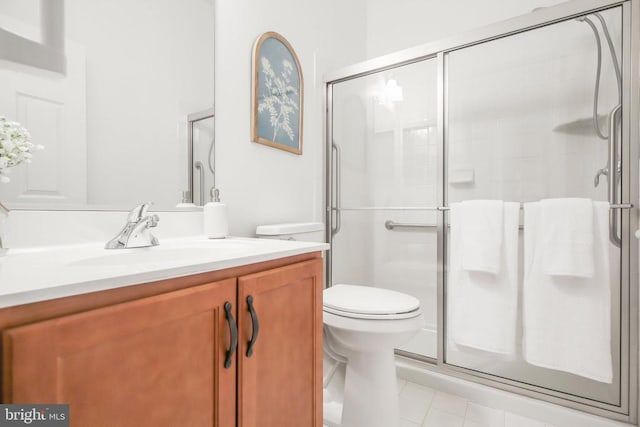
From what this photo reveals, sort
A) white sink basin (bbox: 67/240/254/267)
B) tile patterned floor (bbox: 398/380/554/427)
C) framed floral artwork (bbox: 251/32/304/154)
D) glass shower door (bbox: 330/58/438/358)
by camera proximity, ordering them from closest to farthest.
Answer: white sink basin (bbox: 67/240/254/267) → tile patterned floor (bbox: 398/380/554/427) → framed floral artwork (bbox: 251/32/304/154) → glass shower door (bbox: 330/58/438/358)

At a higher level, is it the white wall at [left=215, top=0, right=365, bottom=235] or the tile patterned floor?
the white wall at [left=215, top=0, right=365, bottom=235]

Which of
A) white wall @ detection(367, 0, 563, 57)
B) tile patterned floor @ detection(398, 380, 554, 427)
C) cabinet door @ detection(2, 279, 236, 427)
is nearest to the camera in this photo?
cabinet door @ detection(2, 279, 236, 427)

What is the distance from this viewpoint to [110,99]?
102cm

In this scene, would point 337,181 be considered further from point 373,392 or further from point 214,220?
point 373,392

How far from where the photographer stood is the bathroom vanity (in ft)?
1.46

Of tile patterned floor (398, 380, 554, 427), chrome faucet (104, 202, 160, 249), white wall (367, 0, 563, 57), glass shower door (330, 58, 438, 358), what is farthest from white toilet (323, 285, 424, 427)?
white wall (367, 0, 563, 57)

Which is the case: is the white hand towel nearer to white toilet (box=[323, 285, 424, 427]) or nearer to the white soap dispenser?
white toilet (box=[323, 285, 424, 427])

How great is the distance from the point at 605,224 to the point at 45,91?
1.91m

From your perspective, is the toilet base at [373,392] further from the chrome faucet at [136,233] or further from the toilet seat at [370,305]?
the chrome faucet at [136,233]

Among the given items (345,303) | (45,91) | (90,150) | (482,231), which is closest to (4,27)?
(45,91)

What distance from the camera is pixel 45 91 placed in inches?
35.0

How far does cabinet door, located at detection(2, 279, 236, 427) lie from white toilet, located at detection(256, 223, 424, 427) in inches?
25.0

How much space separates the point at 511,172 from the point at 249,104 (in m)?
1.25

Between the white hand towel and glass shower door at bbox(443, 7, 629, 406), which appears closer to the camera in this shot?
glass shower door at bbox(443, 7, 629, 406)
